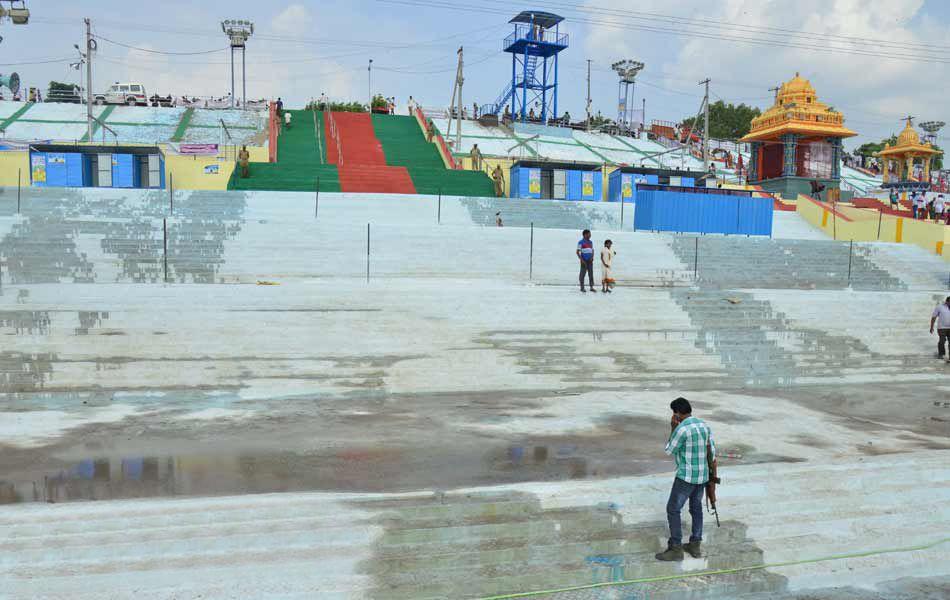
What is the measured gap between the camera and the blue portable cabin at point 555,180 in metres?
31.2

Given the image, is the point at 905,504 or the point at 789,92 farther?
the point at 789,92

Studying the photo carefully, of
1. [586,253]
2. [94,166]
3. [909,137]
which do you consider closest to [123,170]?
[94,166]

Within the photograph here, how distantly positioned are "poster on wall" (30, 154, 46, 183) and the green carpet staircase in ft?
46.4

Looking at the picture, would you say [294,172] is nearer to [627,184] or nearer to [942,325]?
[627,184]

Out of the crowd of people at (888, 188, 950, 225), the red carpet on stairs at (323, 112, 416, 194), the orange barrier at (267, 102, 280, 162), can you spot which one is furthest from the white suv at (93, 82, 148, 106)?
the crowd of people at (888, 188, 950, 225)

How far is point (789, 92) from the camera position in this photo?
42.3 meters

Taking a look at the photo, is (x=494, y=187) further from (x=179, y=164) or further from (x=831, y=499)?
(x=831, y=499)

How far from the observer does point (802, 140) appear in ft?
136

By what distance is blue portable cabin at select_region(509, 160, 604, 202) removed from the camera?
3125 cm

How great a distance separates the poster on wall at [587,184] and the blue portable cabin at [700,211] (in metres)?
8.06

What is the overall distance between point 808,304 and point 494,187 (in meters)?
17.2

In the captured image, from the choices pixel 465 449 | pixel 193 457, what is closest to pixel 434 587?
pixel 465 449

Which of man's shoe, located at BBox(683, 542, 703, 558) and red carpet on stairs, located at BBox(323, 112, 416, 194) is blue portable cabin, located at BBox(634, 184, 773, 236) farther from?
man's shoe, located at BBox(683, 542, 703, 558)

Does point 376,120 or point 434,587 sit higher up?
point 376,120
